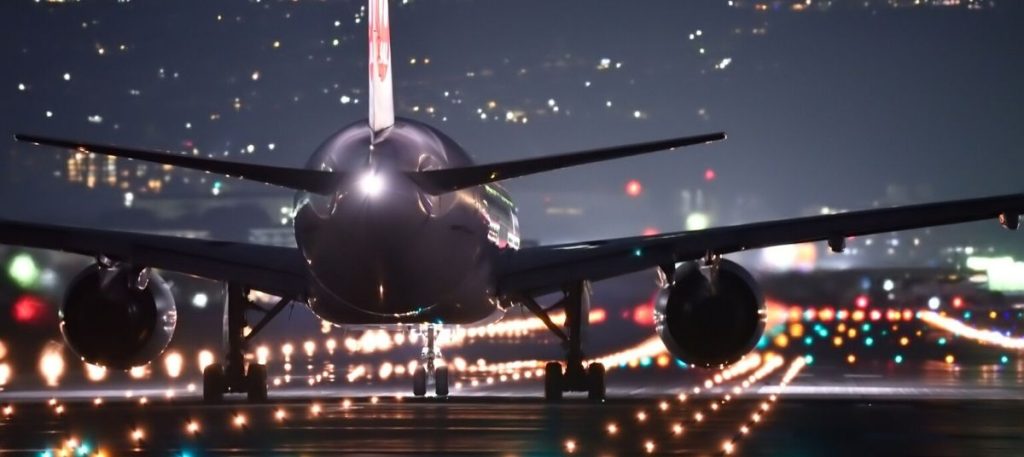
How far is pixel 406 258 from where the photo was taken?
96.3 ft

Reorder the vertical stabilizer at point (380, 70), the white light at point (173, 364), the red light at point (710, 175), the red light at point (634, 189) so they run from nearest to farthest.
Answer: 1. the vertical stabilizer at point (380, 70)
2. the white light at point (173, 364)
3. the red light at point (634, 189)
4. the red light at point (710, 175)

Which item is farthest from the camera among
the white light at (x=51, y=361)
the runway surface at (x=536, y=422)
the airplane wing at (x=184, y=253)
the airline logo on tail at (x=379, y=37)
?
the white light at (x=51, y=361)

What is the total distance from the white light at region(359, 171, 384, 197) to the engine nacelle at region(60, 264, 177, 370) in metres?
6.09

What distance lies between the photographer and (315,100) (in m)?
104

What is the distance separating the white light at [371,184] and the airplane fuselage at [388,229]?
1 centimetres

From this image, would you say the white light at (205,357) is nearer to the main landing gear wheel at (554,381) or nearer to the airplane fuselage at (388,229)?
the main landing gear wheel at (554,381)

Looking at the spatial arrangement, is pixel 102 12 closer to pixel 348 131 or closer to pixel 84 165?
pixel 84 165

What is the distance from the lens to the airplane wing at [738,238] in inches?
1289

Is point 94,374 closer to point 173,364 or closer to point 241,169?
point 173,364

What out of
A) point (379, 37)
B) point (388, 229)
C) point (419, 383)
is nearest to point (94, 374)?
point (419, 383)

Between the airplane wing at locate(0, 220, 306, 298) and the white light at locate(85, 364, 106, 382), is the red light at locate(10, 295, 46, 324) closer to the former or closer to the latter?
the white light at locate(85, 364, 106, 382)

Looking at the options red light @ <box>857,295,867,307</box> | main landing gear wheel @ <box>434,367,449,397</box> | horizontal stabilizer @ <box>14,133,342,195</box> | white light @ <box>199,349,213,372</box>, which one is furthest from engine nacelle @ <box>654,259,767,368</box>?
red light @ <box>857,295,867,307</box>

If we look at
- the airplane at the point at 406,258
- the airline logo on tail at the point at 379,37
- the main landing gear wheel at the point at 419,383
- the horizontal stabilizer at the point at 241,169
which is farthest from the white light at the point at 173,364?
the horizontal stabilizer at the point at 241,169

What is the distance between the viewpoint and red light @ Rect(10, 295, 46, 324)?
47031 millimetres
